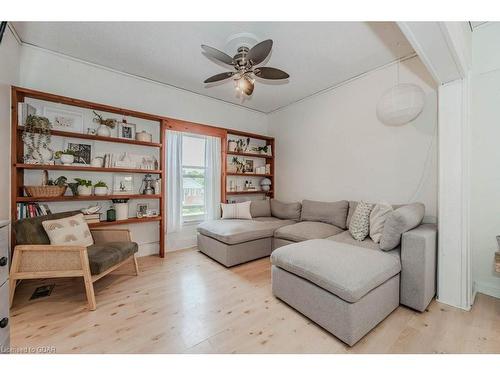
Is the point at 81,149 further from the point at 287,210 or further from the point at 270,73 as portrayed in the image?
the point at 287,210

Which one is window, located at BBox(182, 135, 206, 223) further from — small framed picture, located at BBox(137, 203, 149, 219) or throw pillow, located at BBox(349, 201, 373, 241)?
throw pillow, located at BBox(349, 201, 373, 241)

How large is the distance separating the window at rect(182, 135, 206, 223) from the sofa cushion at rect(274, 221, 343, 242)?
59.8 inches

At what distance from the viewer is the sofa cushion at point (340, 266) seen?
1.43 m

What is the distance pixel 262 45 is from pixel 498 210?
2.66 metres

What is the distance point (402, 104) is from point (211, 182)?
2.85 meters

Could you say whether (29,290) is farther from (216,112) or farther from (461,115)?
(461,115)

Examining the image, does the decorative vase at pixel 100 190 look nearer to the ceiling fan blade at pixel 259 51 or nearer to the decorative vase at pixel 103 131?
the decorative vase at pixel 103 131

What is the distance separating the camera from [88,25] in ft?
6.85

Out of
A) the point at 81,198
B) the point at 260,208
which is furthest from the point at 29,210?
the point at 260,208

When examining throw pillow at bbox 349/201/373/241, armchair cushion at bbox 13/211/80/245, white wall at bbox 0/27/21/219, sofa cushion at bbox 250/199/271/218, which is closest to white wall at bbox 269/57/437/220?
sofa cushion at bbox 250/199/271/218

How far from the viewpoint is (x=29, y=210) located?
2.25m

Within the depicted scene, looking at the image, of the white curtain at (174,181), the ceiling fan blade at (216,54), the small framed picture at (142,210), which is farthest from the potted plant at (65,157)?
the ceiling fan blade at (216,54)

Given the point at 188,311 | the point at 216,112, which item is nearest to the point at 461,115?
the point at 188,311

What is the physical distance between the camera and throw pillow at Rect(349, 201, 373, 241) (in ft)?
7.57
